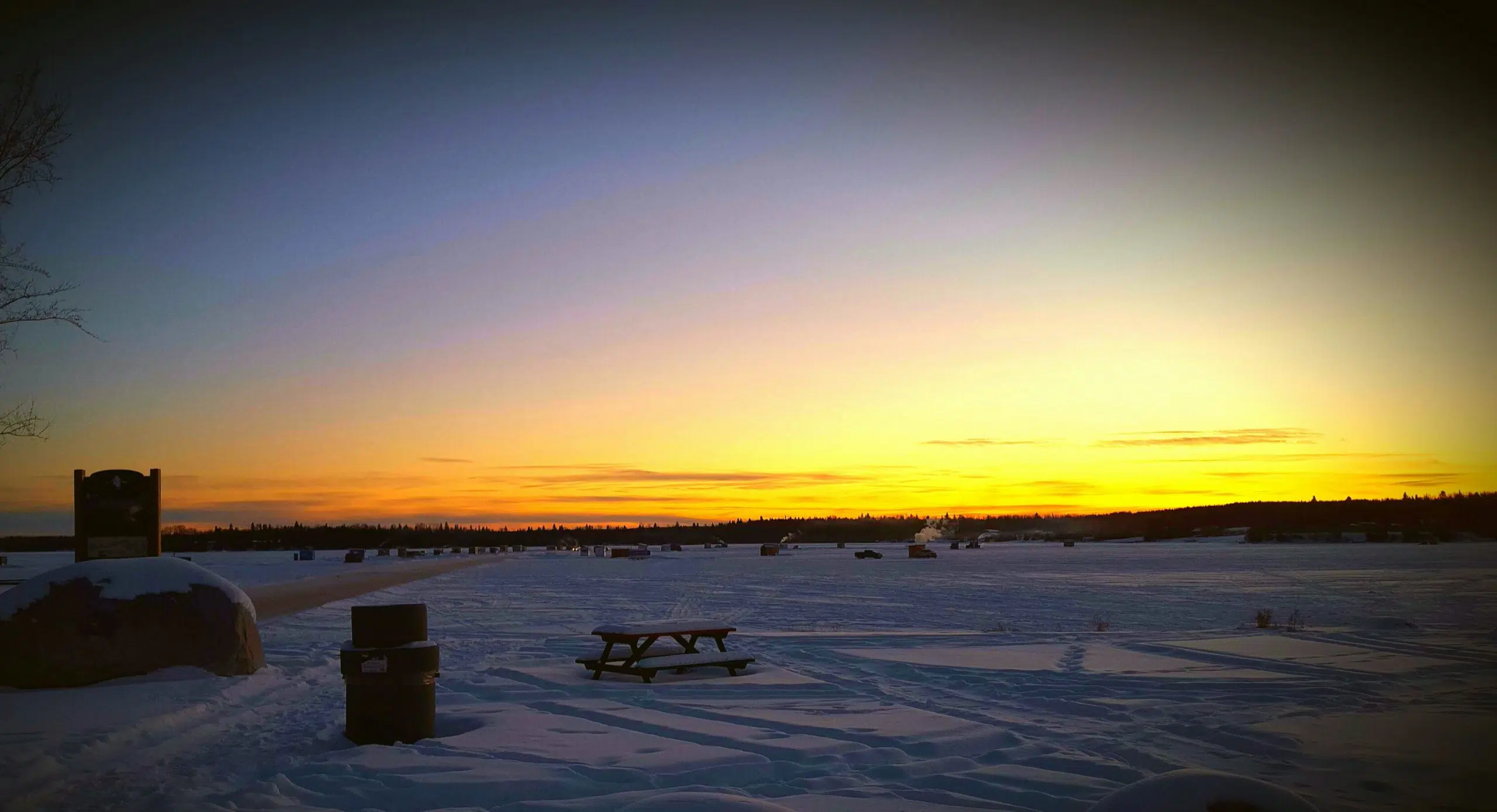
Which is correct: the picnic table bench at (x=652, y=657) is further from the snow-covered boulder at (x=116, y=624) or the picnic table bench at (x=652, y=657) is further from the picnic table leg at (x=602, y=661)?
the snow-covered boulder at (x=116, y=624)

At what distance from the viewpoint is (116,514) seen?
13.3 meters

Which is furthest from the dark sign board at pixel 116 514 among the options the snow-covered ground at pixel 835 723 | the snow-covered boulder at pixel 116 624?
the snow-covered boulder at pixel 116 624

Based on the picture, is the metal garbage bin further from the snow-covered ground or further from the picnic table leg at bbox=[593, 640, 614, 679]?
the picnic table leg at bbox=[593, 640, 614, 679]

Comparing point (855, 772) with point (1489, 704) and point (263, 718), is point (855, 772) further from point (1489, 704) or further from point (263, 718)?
point (1489, 704)

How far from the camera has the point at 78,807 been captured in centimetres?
575

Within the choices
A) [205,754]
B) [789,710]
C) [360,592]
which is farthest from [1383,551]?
[205,754]

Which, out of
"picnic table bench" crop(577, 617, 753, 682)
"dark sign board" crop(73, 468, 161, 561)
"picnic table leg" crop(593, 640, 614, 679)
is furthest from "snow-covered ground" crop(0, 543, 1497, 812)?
"dark sign board" crop(73, 468, 161, 561)

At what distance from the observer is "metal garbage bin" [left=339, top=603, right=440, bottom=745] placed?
7484mm

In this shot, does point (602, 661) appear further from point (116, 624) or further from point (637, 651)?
point (116, 624)

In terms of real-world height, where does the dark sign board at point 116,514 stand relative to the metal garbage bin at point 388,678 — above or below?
above

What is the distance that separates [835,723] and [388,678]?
364 cm

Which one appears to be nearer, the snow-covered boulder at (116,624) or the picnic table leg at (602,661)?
the snow-covered boulder at (116,624)

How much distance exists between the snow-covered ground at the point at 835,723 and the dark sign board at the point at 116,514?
7.97ft

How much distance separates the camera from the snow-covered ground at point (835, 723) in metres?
6.07
